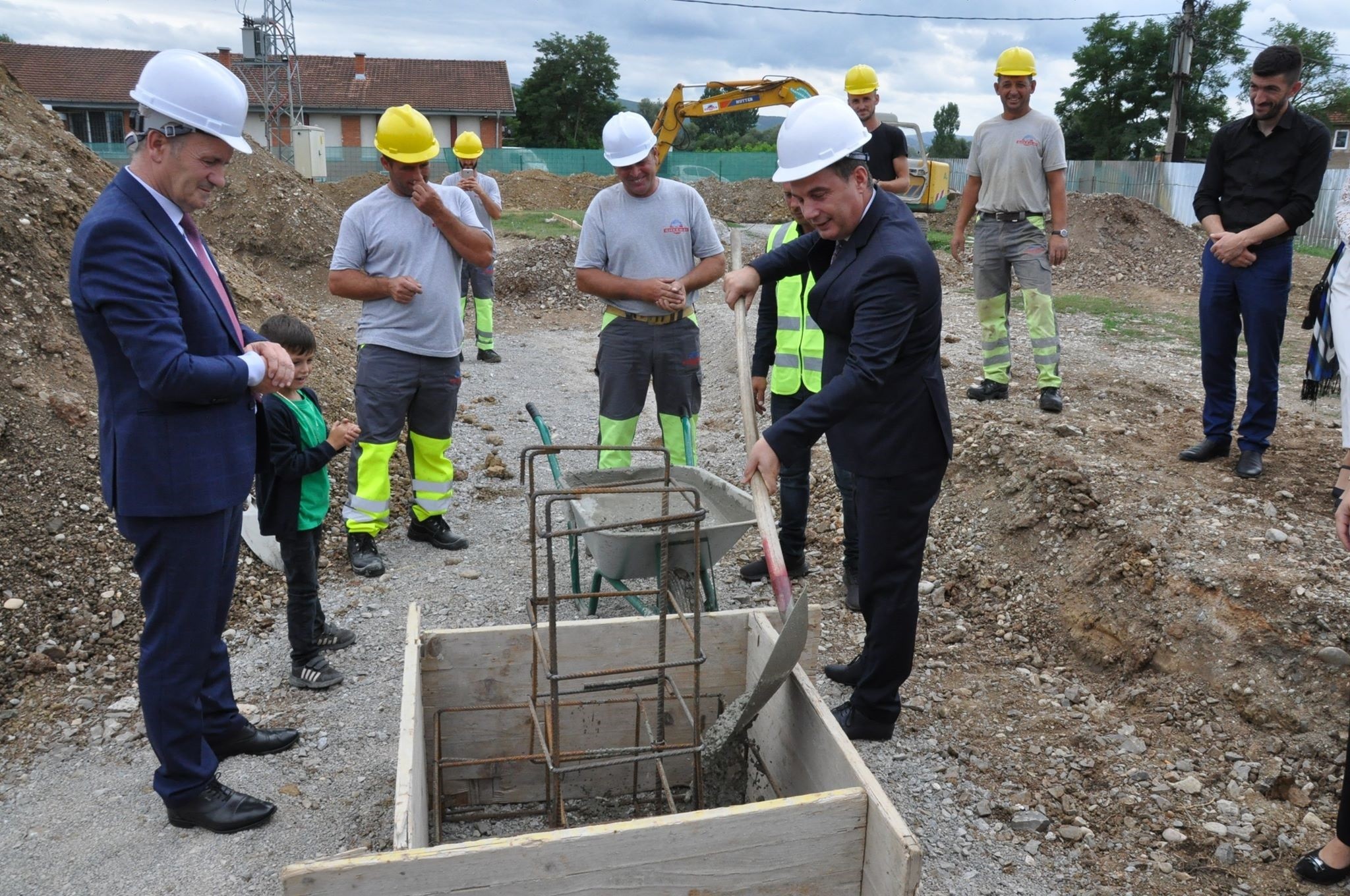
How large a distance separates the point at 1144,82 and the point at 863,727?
4938 cm

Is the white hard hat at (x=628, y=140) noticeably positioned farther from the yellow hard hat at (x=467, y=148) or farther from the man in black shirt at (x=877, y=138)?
the yellow hard hat at (x=467, y=148)

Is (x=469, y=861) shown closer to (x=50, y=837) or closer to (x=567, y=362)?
→ (x=50, y=837)

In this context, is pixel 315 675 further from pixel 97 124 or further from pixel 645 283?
pixel 97 124

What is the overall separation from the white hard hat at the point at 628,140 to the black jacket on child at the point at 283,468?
1.92 m

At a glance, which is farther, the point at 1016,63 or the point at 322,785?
the point at 1016,63

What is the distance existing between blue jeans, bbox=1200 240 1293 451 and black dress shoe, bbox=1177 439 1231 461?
0.03 m

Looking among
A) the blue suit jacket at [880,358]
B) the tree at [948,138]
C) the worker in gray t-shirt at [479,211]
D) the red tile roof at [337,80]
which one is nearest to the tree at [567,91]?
the red tile roof at [337,80]

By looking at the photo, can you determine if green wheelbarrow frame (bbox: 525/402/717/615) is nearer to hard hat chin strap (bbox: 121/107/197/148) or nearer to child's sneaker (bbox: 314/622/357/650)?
child's sneaker (bbox: 314/622/357/650)

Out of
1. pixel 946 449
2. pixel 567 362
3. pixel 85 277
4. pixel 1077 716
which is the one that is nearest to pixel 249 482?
pixel 85 277

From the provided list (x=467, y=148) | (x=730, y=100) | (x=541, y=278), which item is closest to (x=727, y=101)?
(x=730, y=100)

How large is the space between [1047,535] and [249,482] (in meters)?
3.58

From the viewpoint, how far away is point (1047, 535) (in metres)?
4.79

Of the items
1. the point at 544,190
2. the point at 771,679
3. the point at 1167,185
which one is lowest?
the point at 771,679

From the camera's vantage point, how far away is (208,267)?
288cm
